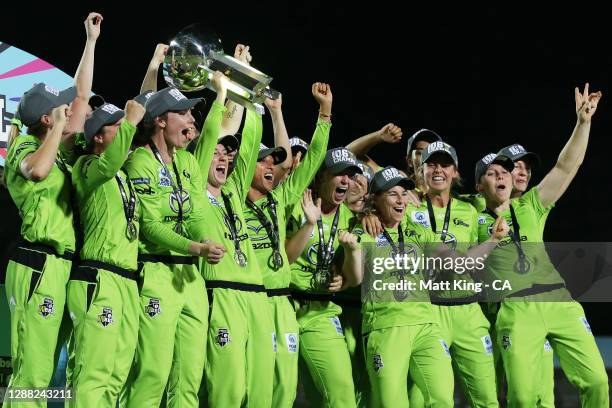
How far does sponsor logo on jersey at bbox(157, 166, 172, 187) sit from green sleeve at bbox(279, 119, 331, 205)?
0.90 m

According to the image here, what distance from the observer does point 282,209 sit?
5.75 meters

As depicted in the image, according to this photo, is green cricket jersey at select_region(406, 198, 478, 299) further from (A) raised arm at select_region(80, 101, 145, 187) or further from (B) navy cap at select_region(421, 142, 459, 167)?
(A) raised arm at select_region(80, 101, 145, 187)

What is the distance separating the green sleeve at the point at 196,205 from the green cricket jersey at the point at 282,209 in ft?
1.51

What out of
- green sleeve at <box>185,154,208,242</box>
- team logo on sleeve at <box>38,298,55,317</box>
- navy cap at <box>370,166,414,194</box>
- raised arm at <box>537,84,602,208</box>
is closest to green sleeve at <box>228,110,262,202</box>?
green sleeve at <box>185,154,208,242</box>

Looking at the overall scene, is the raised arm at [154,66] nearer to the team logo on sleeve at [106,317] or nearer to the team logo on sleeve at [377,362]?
the team logo on sleeve at [106,317]

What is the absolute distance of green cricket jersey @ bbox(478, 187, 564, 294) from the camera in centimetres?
625

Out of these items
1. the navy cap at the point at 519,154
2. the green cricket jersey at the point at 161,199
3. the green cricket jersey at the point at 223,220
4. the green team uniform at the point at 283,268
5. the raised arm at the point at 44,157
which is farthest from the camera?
the navy cap at the point at 519,154

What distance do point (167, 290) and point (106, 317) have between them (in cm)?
37

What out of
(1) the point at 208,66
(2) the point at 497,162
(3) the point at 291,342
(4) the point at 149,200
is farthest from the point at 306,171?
(2) the point at 497,162

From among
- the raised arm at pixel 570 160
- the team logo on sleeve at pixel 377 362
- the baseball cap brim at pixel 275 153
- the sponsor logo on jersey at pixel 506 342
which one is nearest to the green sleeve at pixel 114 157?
the baseball cap brim at pixel 275 153

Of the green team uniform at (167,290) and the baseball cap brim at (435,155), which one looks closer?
the green team uniform at (167,290)

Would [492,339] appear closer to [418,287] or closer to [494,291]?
[494,291]

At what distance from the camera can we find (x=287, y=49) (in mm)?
8250

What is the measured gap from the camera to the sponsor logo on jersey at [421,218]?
6.09 metres
